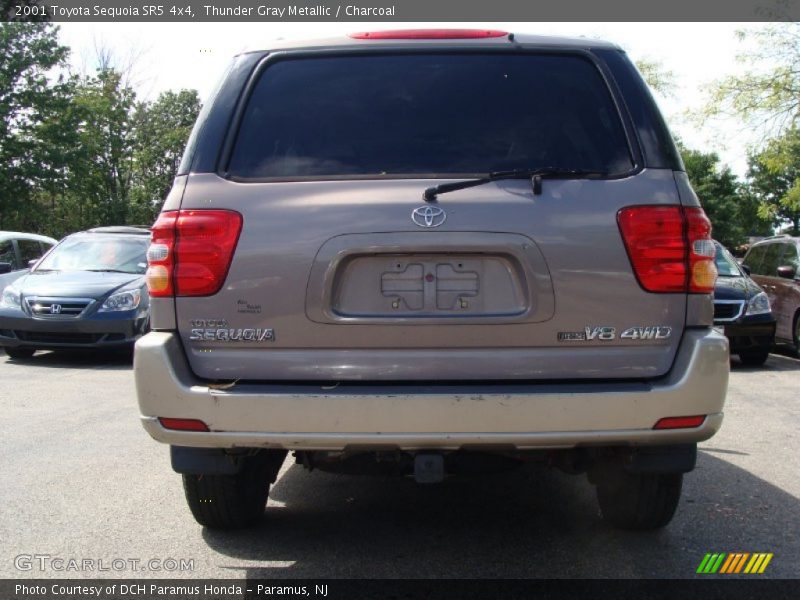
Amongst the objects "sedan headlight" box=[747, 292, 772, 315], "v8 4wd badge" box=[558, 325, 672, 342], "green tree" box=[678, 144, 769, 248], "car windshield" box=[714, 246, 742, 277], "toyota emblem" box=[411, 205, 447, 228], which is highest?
"toyota emblem" box=[411, 205, 447, 228]

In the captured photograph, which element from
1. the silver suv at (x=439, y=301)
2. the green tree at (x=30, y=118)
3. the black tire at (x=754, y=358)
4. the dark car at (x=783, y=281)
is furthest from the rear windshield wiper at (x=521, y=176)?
the green tree at (x=30, y=118)

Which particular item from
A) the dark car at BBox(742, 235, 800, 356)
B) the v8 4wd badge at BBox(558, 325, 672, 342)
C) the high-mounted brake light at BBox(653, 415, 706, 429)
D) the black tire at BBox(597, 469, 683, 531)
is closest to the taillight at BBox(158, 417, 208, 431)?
the v8 4wd badge at BBox(558, 325, 672, 342)

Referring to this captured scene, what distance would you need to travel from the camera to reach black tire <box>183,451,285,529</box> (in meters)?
3.59

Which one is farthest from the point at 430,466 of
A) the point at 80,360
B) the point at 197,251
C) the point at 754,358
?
the point at 754,358

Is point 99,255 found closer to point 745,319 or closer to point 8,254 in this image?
point 8,254

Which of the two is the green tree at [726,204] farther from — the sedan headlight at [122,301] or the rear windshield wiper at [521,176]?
the rear windshield wiper at [521,176]

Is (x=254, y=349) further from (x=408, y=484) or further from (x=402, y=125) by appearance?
(x=408, y=484)

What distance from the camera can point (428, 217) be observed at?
9.69 feet

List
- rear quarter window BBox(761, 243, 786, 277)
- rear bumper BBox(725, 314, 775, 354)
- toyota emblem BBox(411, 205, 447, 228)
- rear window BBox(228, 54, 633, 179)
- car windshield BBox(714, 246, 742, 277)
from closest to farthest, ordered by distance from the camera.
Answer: toyota emblem BBox(411, 205, 447, 228), rear window BBox(228, 54, 633, 179), rear bumper BBox(725, 314, 775, 354), car windshield BBox(714, 246, 742, 277), rear quarter window BBox(761, 243, 786, 277)

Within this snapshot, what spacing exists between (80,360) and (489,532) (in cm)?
800

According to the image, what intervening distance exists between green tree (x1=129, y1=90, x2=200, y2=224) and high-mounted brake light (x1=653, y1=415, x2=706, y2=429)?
43.6 meters

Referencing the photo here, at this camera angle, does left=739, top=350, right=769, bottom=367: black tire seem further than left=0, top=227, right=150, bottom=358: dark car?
Yes

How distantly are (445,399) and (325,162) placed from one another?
1.00 metres

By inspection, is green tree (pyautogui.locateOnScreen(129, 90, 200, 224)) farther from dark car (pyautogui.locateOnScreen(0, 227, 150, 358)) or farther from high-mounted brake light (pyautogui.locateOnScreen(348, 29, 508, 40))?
high-mounted brake light (pyautogui.locateOnScreen(348, 29, 508, 40))
